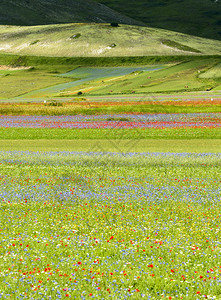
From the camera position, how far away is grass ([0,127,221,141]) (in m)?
39.5

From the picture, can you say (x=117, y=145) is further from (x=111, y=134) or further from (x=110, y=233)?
(x=110, y=233)

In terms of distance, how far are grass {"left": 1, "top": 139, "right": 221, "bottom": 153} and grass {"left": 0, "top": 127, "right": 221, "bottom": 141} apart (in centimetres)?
159

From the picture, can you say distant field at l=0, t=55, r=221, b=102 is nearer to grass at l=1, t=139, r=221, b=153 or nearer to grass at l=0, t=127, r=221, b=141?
grass at l=0, t=127, r=221, b=141

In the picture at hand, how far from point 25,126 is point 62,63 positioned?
14512cm

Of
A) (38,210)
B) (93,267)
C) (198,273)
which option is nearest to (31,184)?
(38,210)

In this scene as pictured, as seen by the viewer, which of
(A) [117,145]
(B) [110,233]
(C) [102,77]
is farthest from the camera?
(C) [102,77]

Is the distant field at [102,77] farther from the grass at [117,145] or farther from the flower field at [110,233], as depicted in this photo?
the flower field at [110,233]

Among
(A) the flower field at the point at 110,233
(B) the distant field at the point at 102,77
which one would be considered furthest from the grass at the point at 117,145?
(B) the distant field at the point at 102,77

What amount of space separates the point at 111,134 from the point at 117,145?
20.4 feet

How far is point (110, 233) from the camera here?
12875 mm

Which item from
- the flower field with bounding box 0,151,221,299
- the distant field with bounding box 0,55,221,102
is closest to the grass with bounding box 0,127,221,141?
the flower field with bounding box 0,151,221,299

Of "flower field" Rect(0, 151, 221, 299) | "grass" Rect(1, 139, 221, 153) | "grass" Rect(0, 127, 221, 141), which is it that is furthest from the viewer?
"grass" Rect(0, 127, 221, 141)

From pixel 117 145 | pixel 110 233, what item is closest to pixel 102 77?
pixel 117 145

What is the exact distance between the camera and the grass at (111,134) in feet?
129
